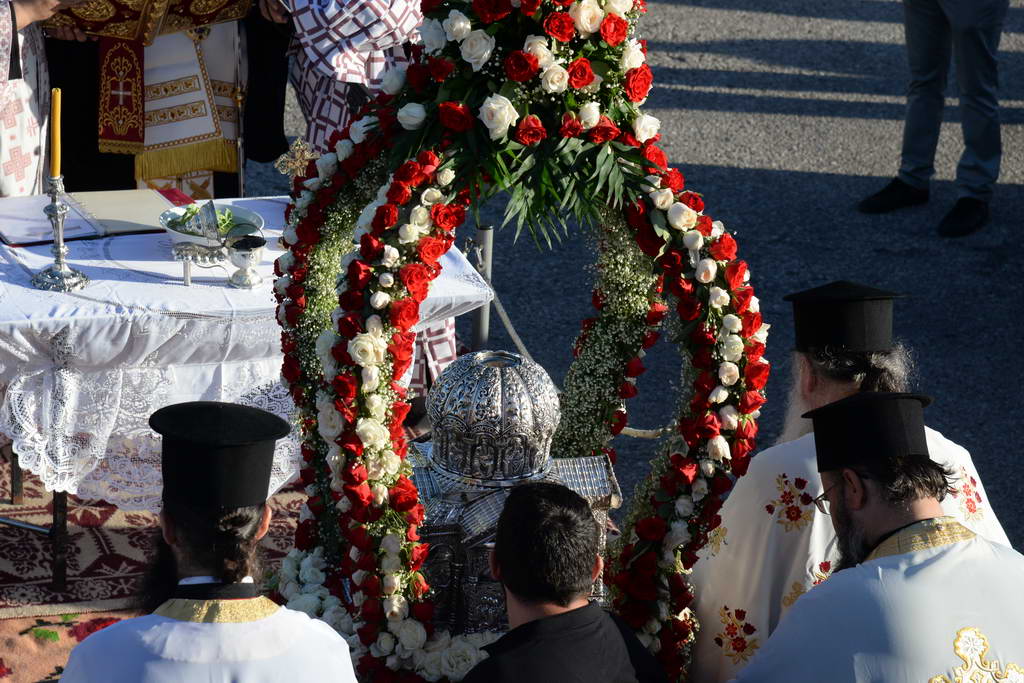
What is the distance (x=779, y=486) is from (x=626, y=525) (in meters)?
0.45

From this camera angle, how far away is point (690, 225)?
10.6ft

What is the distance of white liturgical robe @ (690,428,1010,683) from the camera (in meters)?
3.41

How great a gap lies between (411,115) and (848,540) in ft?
4.71

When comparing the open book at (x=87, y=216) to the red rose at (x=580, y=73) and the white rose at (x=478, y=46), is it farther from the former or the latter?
the red rose at (x=580, y=73)

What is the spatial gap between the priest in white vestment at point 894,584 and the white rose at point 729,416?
41 centimetres

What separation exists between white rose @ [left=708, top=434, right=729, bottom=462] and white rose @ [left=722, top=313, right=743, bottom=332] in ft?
0.92

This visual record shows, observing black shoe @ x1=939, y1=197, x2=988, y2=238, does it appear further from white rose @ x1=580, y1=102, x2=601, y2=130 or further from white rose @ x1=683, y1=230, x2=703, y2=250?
white rose @ x1=580, y1=102, x2=601, y2=130

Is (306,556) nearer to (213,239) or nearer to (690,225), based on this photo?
(213,239)

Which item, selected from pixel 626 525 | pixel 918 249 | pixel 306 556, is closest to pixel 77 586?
pixel 306 556

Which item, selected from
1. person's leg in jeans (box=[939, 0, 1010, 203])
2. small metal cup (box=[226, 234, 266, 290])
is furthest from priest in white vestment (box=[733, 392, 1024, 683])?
person's leg in jeans (box=[939, 0, 1010, 203])

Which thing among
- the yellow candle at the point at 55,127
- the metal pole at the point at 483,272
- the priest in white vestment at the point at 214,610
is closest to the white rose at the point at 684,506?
the priest in white vestment at the point at 214,610

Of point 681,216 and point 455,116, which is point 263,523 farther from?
point 681,216

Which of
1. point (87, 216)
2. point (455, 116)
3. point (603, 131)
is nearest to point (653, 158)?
point (603, 131)

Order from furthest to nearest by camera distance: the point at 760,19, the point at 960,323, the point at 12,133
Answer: the point at 760,19 → the point at 960,323 → the point at 12,133
